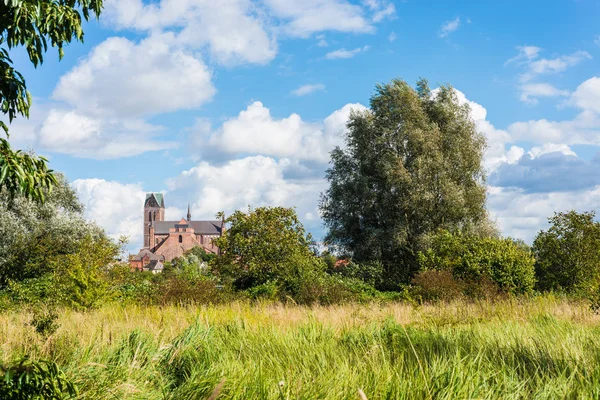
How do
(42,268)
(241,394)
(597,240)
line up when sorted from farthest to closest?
(42,268) → (597,240) → (241,394)

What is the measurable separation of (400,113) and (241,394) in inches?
997

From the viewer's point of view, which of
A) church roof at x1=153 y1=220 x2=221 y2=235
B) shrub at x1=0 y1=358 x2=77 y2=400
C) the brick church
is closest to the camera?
shrub at x1=0 y1=358 x2=77 y2=400

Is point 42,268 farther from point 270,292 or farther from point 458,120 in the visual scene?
point 458,120

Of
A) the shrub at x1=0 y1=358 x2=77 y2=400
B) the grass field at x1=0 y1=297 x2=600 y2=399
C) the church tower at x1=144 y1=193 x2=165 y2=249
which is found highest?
the church tower at x1=144 y1=193 x2=165 y2=249

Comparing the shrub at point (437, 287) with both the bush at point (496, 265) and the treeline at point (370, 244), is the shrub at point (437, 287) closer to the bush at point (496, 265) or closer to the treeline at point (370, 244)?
the treeline at point (370, 244)

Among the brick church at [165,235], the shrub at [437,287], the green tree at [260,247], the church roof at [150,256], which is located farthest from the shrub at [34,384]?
the church roof at [150,256]

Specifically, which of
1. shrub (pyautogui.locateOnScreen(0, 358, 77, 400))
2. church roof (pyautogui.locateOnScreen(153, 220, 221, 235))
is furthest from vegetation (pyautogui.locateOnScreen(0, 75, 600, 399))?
church roof (pyautogui.locateOnScreen(153, 220, 221, 235))

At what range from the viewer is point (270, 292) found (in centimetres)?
1505

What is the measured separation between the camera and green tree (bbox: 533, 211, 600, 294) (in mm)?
18031

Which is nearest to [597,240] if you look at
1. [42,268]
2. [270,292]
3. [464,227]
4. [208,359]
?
[464,227]

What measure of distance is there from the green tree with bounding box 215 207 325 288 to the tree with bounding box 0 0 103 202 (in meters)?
11.9

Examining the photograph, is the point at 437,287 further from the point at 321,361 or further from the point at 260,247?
the point at 321,361

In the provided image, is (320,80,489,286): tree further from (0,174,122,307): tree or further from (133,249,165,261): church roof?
(133,249,165,261): church roof

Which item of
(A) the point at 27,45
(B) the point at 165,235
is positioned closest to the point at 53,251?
(A) the point at 27,45
